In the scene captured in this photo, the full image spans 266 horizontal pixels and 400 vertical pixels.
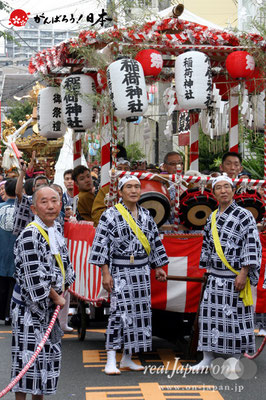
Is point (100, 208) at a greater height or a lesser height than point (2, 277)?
greater

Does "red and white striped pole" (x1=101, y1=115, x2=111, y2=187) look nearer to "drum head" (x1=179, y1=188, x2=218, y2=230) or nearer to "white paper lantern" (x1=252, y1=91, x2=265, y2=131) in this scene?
"drum head" (x1=179, y1=188, x2=218, y2=230)

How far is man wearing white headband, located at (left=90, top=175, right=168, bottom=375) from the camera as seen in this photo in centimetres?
686

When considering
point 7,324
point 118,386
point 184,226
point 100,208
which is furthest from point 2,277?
point 118,386

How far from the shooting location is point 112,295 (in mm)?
6949

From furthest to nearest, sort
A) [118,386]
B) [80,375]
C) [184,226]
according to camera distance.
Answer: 1. [184,226]
2. [80,375]
3. [118,386]

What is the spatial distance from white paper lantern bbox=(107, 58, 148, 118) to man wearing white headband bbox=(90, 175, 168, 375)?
103cm

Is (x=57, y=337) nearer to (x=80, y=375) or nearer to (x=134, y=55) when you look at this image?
(x=80, y=375)

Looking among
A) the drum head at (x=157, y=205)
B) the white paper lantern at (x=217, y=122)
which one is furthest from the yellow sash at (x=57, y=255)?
the white paper lantern at (x=217, y=122)

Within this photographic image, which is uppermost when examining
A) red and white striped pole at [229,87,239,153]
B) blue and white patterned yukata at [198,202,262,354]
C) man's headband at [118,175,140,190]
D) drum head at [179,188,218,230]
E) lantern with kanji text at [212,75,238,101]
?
lantern with kanji text at [212,75,238,101]

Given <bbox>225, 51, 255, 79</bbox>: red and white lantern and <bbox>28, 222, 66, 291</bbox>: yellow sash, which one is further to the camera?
<bbox>225, 51, 255, 79</bbox>: red and white lantern

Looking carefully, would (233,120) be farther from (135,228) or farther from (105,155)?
(135,228)

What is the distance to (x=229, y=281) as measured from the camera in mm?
6727

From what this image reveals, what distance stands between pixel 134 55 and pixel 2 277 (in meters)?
3.72

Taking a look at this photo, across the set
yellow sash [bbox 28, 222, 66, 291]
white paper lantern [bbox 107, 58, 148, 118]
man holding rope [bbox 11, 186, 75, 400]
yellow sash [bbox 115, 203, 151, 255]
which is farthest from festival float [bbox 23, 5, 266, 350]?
man holding rope [bbox 11, 186, 75, 400]
